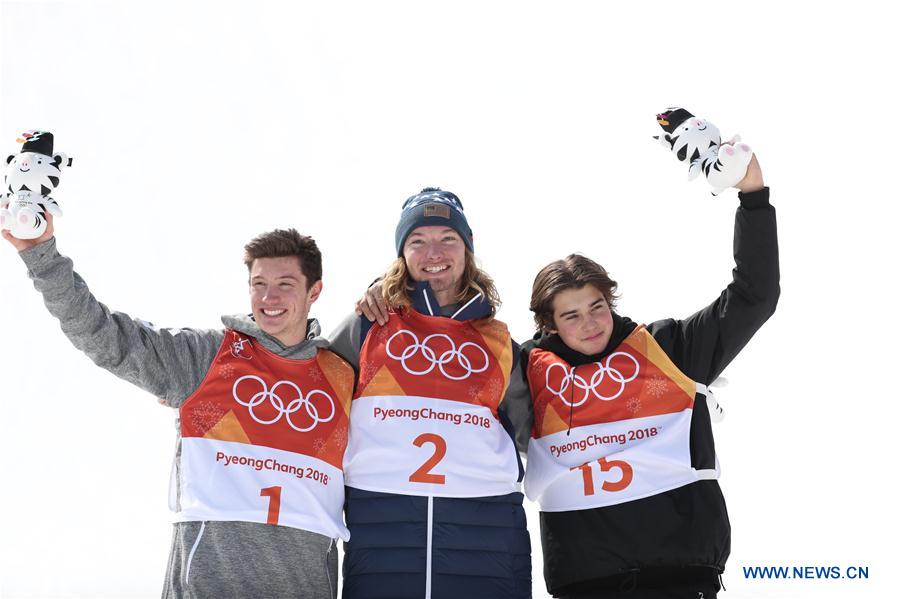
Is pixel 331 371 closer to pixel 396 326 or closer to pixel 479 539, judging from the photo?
pixel 396 326

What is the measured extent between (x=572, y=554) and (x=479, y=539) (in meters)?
0.46

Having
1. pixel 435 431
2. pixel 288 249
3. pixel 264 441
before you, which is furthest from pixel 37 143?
pixel 435 431

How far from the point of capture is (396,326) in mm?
4227

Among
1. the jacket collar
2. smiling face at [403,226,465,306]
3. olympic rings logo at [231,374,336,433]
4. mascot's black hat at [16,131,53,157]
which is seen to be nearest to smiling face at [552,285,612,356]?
the jacket collar

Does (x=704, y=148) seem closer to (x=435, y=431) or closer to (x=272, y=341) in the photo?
(x=435, y=431)

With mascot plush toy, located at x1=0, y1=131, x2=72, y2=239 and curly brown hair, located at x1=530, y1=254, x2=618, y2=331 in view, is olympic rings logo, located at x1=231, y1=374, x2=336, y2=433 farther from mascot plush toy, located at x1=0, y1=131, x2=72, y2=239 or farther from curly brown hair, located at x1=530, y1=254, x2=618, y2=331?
curly brown hair, located at x1=530, y1=254, x2=618, y2=331

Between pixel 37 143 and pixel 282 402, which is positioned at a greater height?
pixel 37 143

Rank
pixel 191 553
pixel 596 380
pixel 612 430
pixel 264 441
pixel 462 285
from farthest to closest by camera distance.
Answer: pixel 462 285 < pixel 596 380 < pixel 612 430 < pixel 264 441 < pixel 191 553

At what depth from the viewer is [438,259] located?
14.0ft

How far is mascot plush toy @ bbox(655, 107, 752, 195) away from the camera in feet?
13.2

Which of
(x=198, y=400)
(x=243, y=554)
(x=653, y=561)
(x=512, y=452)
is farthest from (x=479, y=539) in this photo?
(x=198, y=400)

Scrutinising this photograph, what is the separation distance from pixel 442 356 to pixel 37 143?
207cm

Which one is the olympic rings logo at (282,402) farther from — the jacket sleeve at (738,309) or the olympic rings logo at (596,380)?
the jacket sleeve at (738,309)

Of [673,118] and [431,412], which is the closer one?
[431,412]
